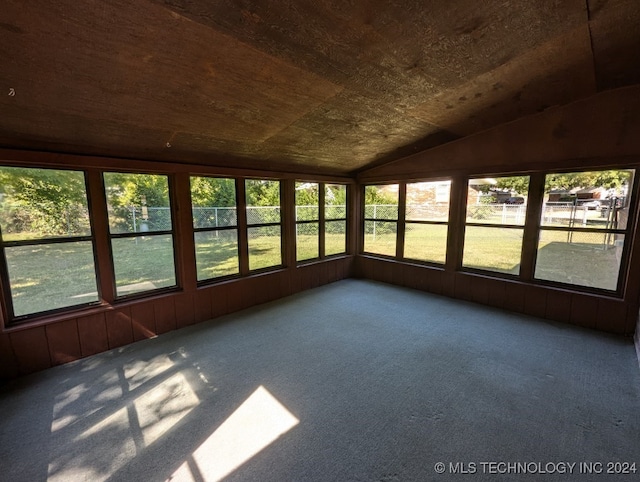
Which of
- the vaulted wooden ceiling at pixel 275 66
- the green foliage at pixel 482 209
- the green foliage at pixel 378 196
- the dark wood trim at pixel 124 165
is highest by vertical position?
the vaulted wooden ceiling at pixel 275 66

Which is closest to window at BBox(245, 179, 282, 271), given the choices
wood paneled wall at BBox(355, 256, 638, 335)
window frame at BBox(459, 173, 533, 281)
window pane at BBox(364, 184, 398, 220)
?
window pane at BBox(364, 184, 398, 220)

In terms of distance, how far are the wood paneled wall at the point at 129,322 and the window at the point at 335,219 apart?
3.40ft

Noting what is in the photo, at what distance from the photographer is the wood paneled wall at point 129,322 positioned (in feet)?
8.34

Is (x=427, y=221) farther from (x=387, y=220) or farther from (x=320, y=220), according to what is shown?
(x=320, y=220)

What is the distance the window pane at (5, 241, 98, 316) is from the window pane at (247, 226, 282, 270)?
6.35 feet

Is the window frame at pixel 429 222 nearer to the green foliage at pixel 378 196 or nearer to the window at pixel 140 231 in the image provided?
the green foliage at pixel 378 196

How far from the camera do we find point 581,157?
10.8 feet

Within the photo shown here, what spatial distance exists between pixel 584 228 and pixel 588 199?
361 mm

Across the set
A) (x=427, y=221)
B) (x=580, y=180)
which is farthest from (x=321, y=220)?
(x=580, y=180)

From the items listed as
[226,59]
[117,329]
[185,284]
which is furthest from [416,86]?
[117,329]

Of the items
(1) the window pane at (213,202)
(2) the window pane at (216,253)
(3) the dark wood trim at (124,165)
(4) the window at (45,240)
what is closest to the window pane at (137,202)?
(3) the dark wood trim at (124,165)

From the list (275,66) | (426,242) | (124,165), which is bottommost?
(426,242)

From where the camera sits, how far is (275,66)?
80.5 inches

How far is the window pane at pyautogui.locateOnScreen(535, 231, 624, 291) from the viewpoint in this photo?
10.9 feet
